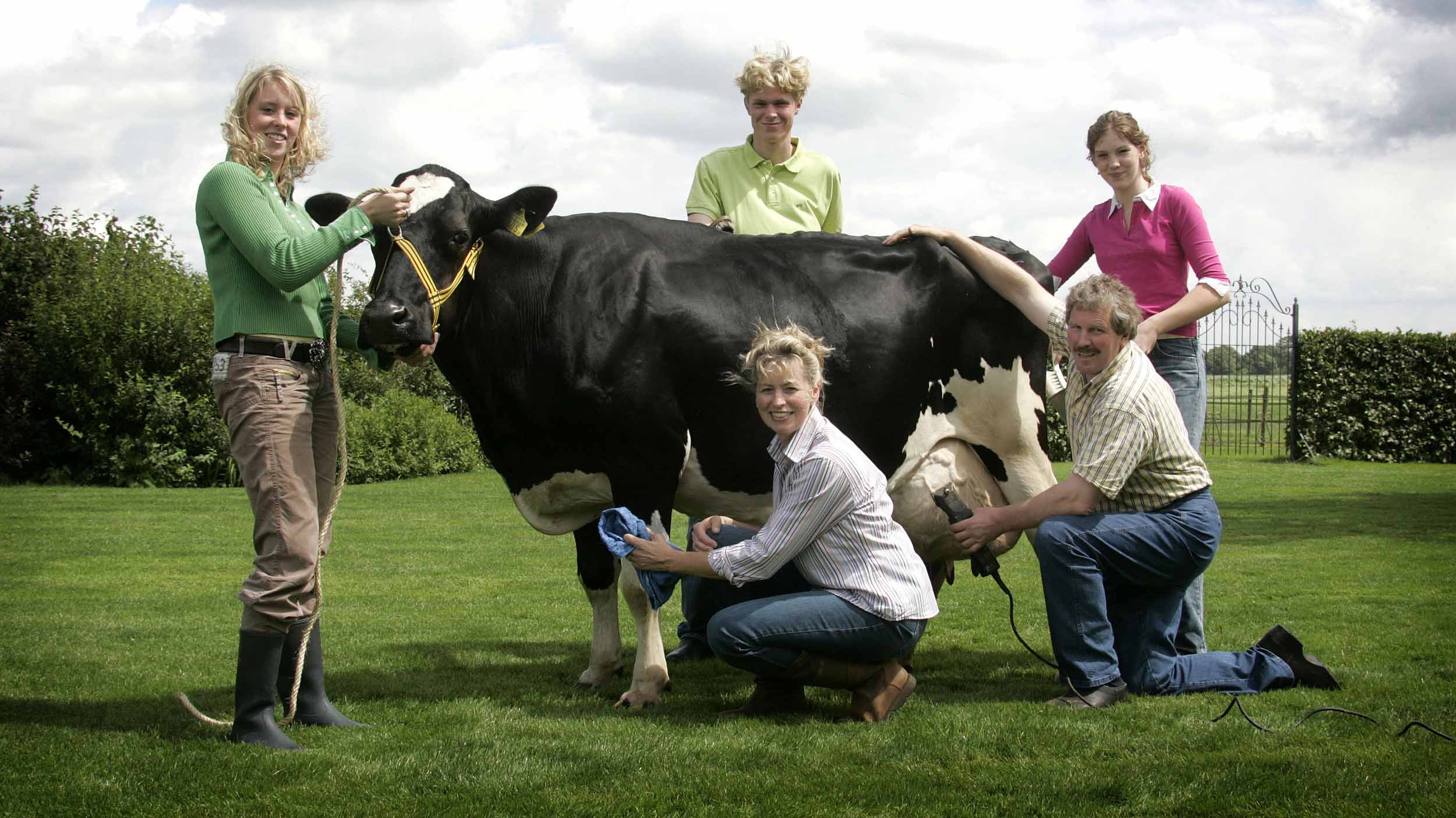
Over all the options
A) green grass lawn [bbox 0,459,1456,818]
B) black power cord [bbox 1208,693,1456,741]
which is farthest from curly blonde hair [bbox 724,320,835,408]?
black power cord [bbox 1208,693,1456,741]

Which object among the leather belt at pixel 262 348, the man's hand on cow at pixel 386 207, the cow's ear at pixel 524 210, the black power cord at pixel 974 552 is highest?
the cow's ear at pixel 524 210

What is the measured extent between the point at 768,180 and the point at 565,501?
219 cm

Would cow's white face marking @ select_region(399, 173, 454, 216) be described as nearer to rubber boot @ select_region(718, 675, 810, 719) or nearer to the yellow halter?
the yellow halter

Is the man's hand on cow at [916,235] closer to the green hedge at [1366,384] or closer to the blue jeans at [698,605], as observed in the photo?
the blue jeans at [698,605]

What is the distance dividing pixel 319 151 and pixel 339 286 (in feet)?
1.91

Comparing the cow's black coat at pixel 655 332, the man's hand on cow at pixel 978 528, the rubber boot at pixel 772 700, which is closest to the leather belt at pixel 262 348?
the cow's black coat at pixel 655 332

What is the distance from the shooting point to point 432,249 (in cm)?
546

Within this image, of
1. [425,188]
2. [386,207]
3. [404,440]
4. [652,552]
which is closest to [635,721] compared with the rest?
[652,552]

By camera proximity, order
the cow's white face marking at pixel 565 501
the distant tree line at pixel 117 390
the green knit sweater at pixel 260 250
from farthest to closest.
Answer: the distant tree line at pixel 117 390 → the cow's white face marking at pixel 565 501 → the green knit sweater at pixel 260 250

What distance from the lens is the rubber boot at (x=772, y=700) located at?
5242 millimetres

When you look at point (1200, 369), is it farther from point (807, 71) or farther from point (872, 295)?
point (807, 71)

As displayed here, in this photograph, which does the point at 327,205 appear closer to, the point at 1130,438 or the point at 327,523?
the point at 327,523

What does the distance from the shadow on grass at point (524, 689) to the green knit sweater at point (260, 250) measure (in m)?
1.67

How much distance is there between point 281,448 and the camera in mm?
4637
